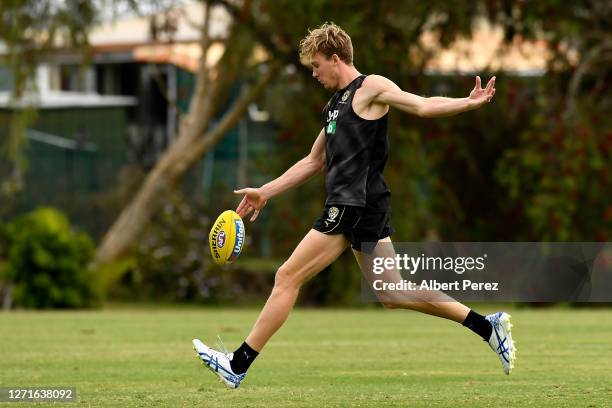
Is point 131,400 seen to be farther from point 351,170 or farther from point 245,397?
point 351,170

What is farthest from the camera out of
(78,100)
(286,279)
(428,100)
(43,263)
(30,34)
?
(78,100)

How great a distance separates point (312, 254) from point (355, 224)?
1.12 ft

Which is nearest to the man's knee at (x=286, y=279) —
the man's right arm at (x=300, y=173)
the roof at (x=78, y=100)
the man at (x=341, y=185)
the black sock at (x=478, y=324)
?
the man at (x=341, y=185)

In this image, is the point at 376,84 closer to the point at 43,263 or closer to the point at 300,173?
the point at 300,173

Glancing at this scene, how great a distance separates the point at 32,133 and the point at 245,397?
28.5m

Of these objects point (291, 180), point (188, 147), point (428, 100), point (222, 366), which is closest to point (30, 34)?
point (188, 147)

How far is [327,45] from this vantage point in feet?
27.9

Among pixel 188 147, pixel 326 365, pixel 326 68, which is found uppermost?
pixel 326 68

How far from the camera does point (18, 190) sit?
30469 millimetres

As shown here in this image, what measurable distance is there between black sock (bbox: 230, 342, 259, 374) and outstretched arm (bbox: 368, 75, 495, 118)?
1829mm

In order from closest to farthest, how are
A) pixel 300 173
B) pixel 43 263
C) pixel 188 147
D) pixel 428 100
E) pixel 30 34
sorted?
1. pixel 428 100
2. pixel 300 173
3. pixel 43 263
4. pixel 30 34
5. pixel 188 147

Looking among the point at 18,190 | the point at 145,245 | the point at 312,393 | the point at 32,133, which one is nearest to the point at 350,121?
the point at 312,393

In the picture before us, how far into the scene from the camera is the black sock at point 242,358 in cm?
855

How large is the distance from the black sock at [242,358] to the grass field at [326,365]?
0.73 feet
